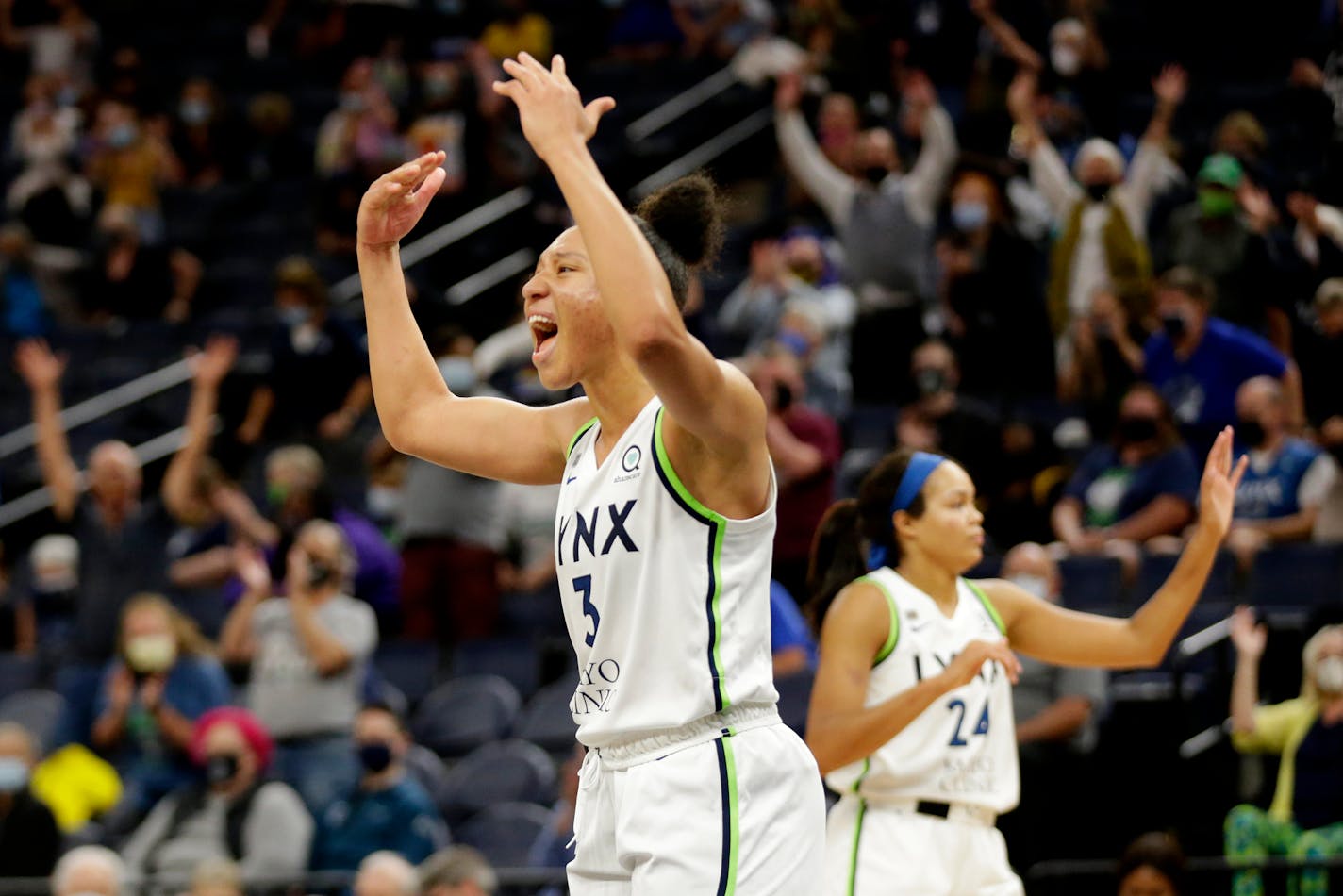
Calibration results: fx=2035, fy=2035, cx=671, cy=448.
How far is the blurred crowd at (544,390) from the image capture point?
881 centimetres

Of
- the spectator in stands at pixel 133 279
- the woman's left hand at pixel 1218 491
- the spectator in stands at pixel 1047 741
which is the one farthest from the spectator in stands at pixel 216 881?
the spectator in stands at pixel 133 279

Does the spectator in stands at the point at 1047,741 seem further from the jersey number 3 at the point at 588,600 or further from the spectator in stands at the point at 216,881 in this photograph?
the jersey number 3 at the point at 588,600

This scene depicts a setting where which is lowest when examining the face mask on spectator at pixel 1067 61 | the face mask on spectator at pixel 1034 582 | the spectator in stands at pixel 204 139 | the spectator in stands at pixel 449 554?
the face mask on spectator at pixel 1034 582

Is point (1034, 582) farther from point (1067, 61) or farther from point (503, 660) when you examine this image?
point (1067, 61)

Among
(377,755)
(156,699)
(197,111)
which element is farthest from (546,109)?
(197,111)

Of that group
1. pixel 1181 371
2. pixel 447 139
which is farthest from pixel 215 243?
pixel 1181 371

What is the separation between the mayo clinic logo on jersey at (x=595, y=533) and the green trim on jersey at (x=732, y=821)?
0.39 m

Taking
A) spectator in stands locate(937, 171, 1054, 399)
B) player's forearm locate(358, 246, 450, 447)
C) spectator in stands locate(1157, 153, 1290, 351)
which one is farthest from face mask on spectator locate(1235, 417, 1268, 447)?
player's forearm locate(358, 246, 450, 447)

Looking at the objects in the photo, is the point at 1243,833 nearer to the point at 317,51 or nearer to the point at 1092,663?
the point at 1092,663

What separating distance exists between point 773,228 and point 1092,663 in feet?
24.8

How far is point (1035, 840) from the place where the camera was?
780cm

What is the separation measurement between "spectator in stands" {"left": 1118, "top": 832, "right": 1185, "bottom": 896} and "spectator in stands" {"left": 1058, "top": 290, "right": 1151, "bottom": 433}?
3.61 metres

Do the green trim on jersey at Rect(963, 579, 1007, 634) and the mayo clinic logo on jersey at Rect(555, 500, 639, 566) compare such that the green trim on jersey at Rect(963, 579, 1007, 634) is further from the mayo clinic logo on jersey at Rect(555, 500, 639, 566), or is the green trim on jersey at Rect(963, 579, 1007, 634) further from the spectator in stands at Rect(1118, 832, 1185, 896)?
the mayo clinic logo on jersey at Rect(555, 500, 639, 566)

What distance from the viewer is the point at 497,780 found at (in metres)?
9.03
